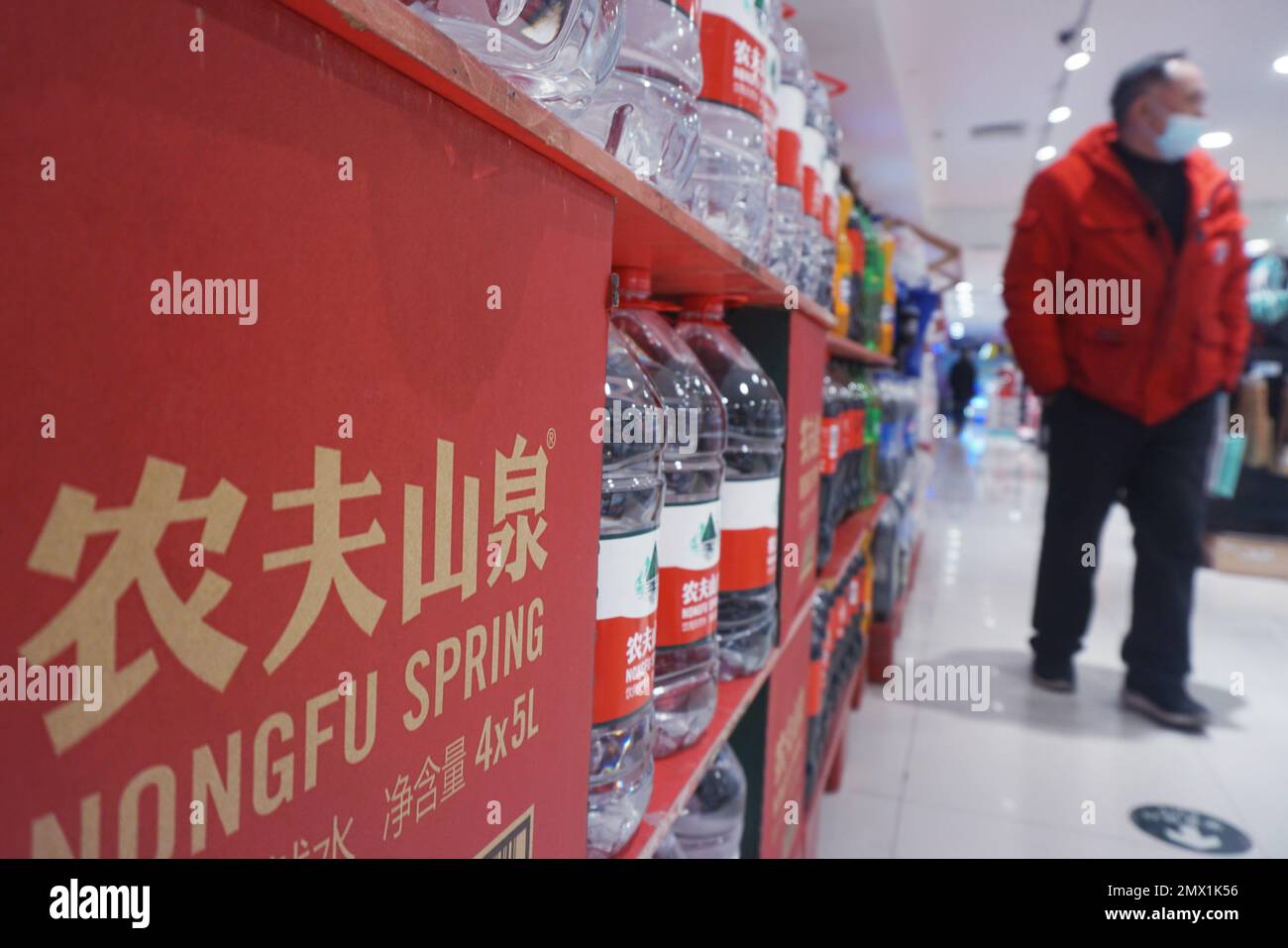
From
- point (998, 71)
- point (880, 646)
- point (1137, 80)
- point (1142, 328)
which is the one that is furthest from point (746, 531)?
point (998, 71)

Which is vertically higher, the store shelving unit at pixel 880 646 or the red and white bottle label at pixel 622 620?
the red and white bottle label at pixel 622 620

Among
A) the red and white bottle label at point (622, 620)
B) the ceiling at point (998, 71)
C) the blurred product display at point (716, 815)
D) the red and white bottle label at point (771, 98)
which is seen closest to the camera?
the red and white bottle label at point (622, 620)

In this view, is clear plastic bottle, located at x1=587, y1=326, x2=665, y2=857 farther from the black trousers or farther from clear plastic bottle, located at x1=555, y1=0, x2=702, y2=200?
the black trousers

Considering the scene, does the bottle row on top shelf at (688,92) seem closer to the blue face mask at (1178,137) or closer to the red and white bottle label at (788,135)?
the red and white bottle label at (788,135)

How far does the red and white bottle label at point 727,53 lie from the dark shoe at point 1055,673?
8.91ft

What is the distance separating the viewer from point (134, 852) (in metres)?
0.33

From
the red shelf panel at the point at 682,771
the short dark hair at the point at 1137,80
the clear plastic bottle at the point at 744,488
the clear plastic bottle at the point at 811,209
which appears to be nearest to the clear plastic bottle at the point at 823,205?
the clear plastic bottle at the point at 811,209

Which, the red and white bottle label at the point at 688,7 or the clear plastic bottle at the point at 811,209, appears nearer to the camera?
the red and white bottle label at the point at 688,7

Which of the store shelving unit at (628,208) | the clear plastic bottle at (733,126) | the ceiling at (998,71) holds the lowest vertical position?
the store shelving unit at (628,208)

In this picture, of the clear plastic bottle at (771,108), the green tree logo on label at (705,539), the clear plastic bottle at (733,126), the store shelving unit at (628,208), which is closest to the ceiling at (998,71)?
the clear plastic bottle at (771,108)

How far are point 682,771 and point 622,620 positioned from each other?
24cm

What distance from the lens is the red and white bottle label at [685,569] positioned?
99cm

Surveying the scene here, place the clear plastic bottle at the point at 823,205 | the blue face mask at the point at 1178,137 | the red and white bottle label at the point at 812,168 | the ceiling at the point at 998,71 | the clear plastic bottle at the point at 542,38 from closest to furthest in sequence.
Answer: the clear plastic bottle at the point at 542,38
the red and white bottle label at the point at 812,168
the clear plastic bottle at the point at 823,205
the blue face mask at the point at 1178,137
the ceiling at the point at 998,71
